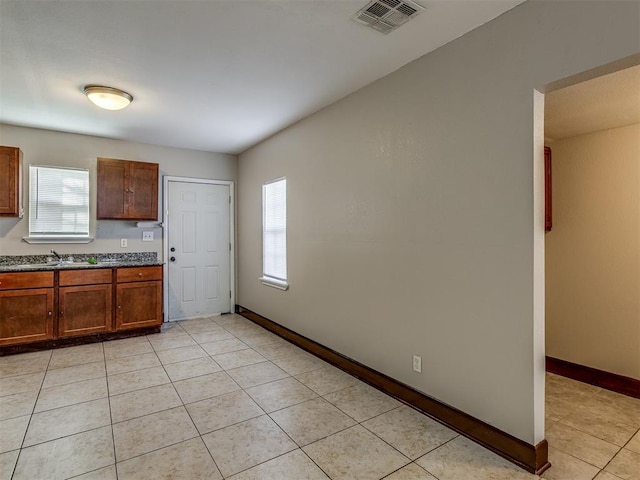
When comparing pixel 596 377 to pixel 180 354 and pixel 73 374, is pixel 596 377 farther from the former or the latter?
pixel 73 374

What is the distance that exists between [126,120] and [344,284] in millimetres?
3073

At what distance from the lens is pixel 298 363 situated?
3533mm

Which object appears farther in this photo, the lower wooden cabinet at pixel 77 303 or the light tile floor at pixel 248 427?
the lower wooden cabinet at pixel 77 303

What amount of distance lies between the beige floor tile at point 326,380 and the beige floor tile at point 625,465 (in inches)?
67.0

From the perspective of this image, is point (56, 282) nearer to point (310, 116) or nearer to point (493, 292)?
point (310, 116)

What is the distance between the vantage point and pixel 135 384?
305 centimetres

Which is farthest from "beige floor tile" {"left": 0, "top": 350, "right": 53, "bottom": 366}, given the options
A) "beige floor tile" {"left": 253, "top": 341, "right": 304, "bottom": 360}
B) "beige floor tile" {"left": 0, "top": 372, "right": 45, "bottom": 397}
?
"beige floor tile" {"left": 253, "top": 341, "right": 304, "bottom": 360}

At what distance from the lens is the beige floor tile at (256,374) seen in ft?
10.2

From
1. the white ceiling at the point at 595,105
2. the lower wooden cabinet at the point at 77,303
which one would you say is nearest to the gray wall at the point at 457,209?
Result: the white ceiling at the point at 595,105

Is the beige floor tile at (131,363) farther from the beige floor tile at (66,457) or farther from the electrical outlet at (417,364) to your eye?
the electrical outlet at (417,364)

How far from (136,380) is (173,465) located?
141cm

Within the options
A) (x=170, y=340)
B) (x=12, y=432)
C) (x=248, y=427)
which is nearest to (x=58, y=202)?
(x=170, y=340)

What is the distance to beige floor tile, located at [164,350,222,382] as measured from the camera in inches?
128

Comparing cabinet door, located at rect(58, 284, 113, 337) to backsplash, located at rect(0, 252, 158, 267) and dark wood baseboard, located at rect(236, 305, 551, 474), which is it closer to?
backsplash, located at rect(0, 252, 158, 267)
